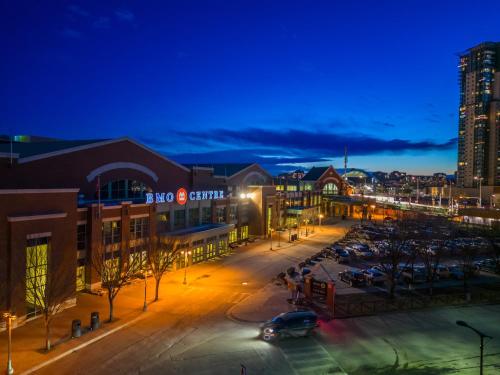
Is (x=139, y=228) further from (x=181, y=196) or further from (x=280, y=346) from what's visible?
(x=280, y=346)

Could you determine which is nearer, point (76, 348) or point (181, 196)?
point (76, 348)

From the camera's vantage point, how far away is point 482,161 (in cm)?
17638

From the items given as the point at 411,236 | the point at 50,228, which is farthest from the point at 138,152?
the point at 411,236

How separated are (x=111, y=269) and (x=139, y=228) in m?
12.7

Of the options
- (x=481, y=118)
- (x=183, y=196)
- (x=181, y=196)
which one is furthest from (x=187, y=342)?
(x=481, y=118)

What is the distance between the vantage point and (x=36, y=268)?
28.7m

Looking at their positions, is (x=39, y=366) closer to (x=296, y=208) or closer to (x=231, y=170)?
(x=231, y=170)

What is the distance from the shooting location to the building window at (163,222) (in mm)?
47391

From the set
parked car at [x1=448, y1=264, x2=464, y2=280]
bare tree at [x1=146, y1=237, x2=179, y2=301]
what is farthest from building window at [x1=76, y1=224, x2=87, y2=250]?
parked car at [x1=448, y1=264, x2=464, y2=280]

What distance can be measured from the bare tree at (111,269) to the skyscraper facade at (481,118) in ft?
592

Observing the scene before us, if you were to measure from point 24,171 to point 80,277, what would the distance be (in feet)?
37.5

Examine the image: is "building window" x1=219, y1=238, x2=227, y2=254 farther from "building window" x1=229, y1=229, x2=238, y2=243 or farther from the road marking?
the road marking

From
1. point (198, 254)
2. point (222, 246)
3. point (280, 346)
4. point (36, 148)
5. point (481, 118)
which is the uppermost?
point (481, 118)

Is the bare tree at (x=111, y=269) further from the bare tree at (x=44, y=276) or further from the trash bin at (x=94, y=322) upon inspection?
the bare tree at (x=44, y=276)
